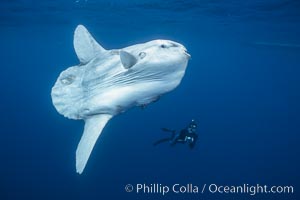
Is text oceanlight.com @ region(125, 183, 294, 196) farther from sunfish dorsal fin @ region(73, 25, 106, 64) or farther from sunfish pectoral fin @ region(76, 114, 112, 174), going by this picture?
sunfish pectoral fin @ region(76, 114, 112, 174)

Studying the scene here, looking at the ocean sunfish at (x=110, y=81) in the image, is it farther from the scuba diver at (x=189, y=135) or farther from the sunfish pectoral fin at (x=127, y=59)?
the scuba diver at (x=189, y=135)

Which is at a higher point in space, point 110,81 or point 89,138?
point 110,81

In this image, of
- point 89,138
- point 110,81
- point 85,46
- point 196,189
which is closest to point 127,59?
point 110,81

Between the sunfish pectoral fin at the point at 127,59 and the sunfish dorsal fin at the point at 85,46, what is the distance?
4.51 ft

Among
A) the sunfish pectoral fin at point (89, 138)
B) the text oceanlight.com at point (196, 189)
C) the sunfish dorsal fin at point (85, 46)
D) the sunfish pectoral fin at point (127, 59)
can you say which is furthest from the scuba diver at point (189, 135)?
the text oceanlight.com at point (196, 189)

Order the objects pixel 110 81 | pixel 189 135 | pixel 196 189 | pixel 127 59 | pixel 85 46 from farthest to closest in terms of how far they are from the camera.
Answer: pixel 196 189
pixel 189 135
pixel 85 46
pixel 110 81
pixel 127 59

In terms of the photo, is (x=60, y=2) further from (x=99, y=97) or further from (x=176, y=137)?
(x=99, y=97)

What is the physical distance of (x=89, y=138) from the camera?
4168 mm

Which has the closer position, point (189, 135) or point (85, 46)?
point (85, 46)

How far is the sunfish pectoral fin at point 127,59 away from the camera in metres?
3.73

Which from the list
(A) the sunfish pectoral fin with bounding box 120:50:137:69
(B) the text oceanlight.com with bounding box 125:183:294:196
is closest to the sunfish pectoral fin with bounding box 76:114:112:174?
(A) the sunfish pectoral fin with bounding box 120:50:137:69

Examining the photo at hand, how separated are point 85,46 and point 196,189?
50.2 feet

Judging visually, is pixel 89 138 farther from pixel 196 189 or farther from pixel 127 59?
pixel 196 189

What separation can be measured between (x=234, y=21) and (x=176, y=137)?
60.1ft
